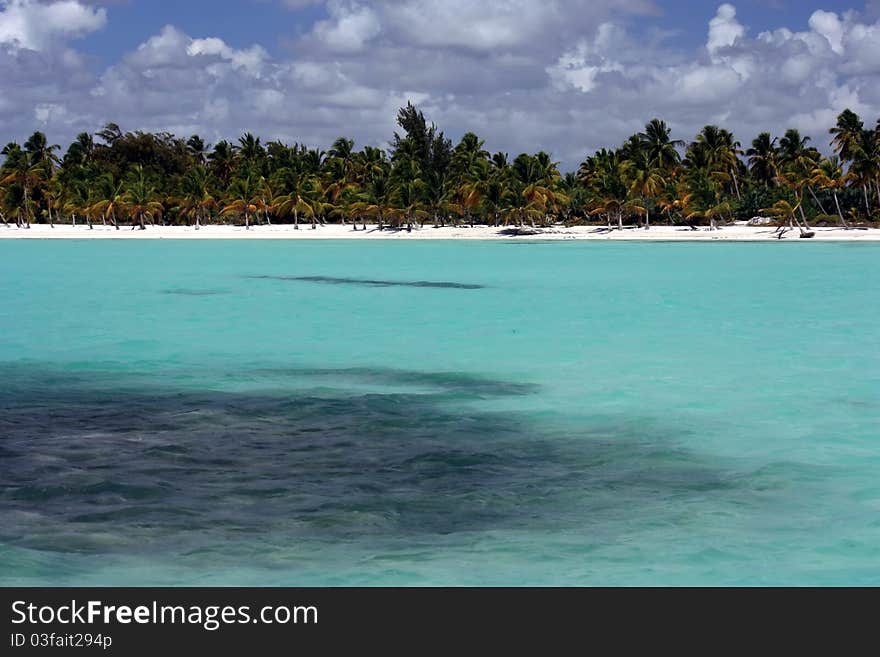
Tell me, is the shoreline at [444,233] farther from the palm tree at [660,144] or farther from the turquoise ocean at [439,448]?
the turquoise ocean at [439,448]

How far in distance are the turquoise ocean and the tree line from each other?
53.3 m

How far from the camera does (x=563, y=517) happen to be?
8133mm

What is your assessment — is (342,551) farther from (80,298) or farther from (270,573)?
(80,298)

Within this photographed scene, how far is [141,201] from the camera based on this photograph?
88.2m

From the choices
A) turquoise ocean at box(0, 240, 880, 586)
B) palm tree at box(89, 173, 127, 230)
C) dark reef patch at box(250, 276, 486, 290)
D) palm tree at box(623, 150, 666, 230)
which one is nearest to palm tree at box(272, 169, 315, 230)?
palm tree at box(89, 173, 127, 230)

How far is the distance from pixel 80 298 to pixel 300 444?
21.6 metres

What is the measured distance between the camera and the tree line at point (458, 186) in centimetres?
7544

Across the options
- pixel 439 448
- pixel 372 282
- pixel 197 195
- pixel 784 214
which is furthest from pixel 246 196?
pixel 439 448

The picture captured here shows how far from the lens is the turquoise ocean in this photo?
286 inches

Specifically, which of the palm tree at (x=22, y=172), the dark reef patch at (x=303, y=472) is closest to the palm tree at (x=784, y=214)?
the palm tree at (x=22, y=172)

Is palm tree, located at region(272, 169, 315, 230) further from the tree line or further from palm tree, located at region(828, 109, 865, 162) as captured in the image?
palm tree, located at region(828, 109, 865, 162)

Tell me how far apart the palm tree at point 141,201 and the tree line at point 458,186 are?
12 cm

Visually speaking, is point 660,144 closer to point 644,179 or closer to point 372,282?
point 644,179
